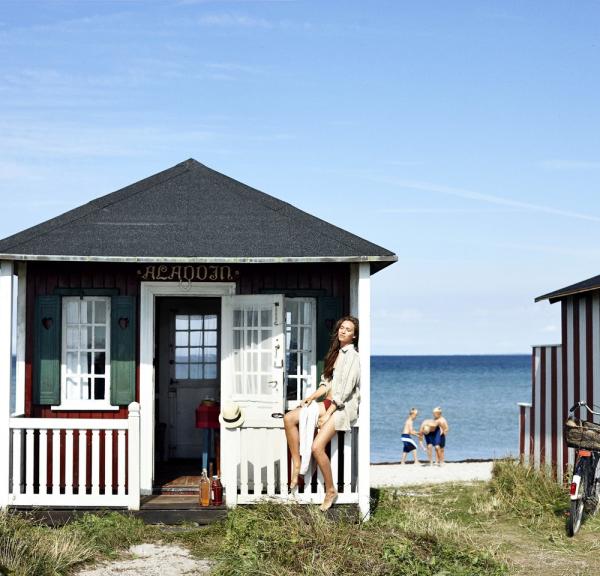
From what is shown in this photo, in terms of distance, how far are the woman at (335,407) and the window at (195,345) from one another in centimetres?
381

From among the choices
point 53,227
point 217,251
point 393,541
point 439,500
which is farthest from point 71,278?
point 439,500

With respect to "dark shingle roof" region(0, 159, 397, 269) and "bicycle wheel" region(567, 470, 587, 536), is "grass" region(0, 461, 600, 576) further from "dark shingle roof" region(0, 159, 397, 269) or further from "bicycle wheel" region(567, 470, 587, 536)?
"dark shingle roof" region(0, 159, 397, 269)

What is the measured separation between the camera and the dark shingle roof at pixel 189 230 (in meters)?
10.8

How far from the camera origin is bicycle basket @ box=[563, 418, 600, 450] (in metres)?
10.8

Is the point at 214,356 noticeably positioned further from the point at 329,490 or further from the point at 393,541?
the point at 393,541

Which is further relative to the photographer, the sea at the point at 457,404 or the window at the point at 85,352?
the sea at the point at 457,404

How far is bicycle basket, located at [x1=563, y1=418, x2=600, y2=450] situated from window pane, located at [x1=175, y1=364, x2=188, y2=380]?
557 centimetres

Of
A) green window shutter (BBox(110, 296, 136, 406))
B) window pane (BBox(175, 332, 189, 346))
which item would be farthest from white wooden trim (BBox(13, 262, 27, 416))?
window pane (BBox(175, 332, 189, 346))

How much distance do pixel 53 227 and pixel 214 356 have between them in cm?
374

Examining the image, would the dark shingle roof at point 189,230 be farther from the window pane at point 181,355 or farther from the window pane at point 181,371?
the window pane at point 181,371

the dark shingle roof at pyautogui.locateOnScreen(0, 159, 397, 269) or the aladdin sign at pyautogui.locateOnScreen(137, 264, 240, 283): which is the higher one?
the dark shingle roof at pyautogui.locateOnScreen(0, 159, 397, 269)

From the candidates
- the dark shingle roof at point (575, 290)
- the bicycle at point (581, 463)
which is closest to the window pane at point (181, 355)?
the dark shingle roof at point (575, 290)

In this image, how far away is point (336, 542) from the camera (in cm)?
894

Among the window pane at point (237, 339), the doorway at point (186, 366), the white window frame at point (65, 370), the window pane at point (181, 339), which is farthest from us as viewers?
the window pane at point (181, 339)
